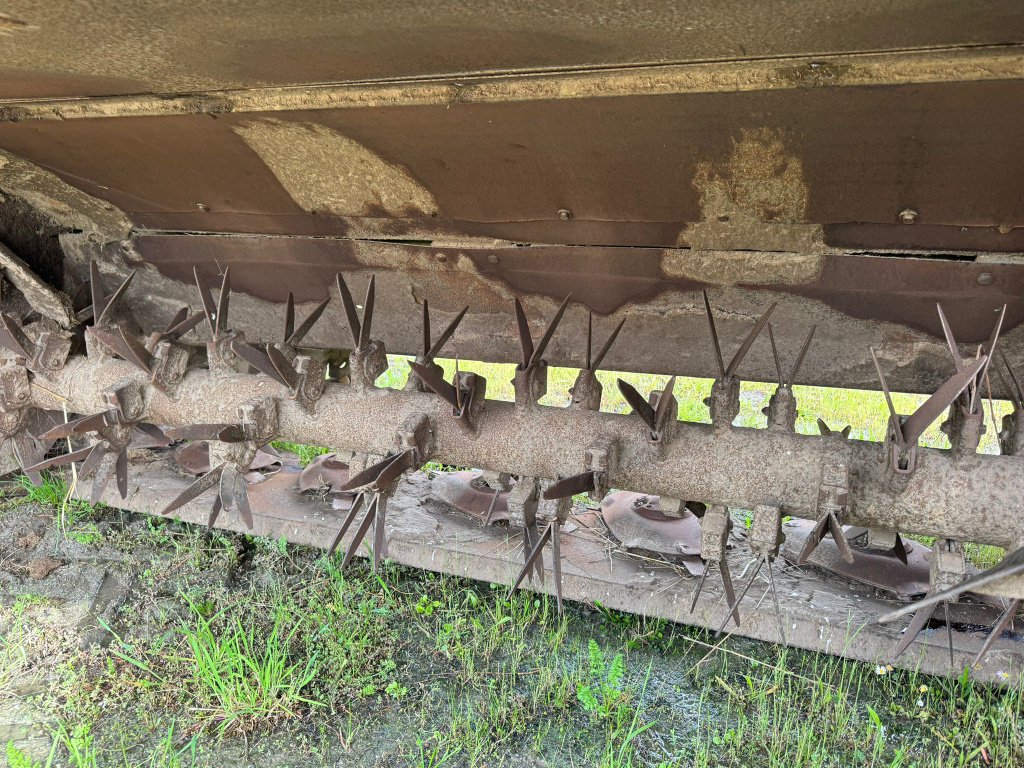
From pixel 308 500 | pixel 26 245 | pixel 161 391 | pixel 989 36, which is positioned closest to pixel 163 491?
pixel 308 500

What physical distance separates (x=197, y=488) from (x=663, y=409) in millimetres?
1188

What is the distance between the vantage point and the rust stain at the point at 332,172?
176 centimetres

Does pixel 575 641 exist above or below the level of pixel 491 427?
below

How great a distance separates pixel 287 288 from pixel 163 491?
1009mm

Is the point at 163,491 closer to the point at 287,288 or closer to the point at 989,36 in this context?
the point at 287,288

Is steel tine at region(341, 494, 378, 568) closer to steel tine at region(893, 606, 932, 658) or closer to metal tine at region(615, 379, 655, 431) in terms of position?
metal tine at region(615, 379, 655, 431)

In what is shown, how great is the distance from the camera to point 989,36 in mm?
1016

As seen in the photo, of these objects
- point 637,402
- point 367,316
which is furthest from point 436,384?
point 637,402

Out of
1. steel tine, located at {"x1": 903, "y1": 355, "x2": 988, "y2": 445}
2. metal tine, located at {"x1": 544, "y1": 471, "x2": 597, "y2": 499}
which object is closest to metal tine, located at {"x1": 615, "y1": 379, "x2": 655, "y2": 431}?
metal tine, located at {"x1": 544, "y1": 471, "x2": 597, "y2": 499}

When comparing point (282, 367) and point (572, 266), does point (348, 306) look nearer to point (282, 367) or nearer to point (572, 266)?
point (282, 367)

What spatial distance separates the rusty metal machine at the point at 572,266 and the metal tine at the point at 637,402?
0.01 metres

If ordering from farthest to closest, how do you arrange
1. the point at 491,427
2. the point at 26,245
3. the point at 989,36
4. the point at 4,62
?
the point at 26,245, the point at 491,427, the point at 4,62, the point at 989,36

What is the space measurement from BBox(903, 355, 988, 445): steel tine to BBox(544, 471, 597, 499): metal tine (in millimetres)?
658

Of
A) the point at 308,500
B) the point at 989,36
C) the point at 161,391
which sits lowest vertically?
the point at 308,500
